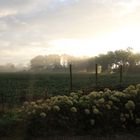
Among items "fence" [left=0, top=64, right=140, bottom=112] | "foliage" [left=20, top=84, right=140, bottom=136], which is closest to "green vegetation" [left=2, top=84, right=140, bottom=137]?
"foliage" [left=20, top=84, right=140, bottom=136]

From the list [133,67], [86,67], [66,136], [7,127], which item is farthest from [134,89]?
[86,67]

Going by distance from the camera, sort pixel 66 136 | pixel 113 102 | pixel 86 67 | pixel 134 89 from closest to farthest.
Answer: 1. pixel 66 136
2. pixel 113 102
3. pixel 134 89
4. pixel 86 67

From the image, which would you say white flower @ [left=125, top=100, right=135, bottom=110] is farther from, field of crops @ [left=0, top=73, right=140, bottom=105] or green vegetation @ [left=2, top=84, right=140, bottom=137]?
field of crops @ [left=0, top=73, right=140, bottom=105]

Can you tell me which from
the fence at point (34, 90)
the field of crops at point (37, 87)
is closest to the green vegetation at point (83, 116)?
the fence at point (34, 90)

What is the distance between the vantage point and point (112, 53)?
106 m

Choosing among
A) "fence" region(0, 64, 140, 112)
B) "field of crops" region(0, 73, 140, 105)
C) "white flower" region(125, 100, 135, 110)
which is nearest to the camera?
"white flower" region(125, 100, 135, 110)

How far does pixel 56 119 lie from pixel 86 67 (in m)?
94.3

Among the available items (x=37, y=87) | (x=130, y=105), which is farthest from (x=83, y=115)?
(x=37, y=87)

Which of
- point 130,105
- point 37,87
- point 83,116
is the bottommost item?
point 37,87

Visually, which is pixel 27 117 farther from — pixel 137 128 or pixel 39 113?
pixel 137 128

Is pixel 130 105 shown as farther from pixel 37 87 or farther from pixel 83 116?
pixel 37 87

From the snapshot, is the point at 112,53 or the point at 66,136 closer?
the point at 66,136

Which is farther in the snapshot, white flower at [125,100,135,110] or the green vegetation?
white flower at [125,100,135,110]

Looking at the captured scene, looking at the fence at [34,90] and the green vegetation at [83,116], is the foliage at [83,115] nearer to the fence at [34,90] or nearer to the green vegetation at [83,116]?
the green vegetation at [83,116]
